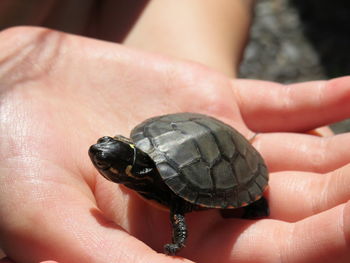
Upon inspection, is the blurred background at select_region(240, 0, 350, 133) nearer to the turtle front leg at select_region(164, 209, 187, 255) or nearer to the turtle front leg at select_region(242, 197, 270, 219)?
the turtle front leg at select_region(242, 197, 270, 219)

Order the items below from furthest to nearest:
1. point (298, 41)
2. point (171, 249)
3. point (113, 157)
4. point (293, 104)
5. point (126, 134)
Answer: point (298, 41), point (293, 104), point (126, 134), point (113, 157), point (171, 249)

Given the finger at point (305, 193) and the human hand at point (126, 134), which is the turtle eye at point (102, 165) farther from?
the finger at point (305, 193)

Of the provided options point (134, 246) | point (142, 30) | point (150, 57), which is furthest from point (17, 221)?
point (142, 30)

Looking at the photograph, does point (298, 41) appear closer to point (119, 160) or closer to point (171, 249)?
point (119, 160)

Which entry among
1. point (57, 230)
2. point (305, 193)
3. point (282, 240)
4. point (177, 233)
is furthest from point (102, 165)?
point (305, 193)

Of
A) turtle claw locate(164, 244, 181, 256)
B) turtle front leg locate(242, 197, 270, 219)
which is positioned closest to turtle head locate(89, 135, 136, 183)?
turtle claw locate(164, 244, 181, 256)

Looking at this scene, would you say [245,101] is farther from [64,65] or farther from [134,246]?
[134,246]
